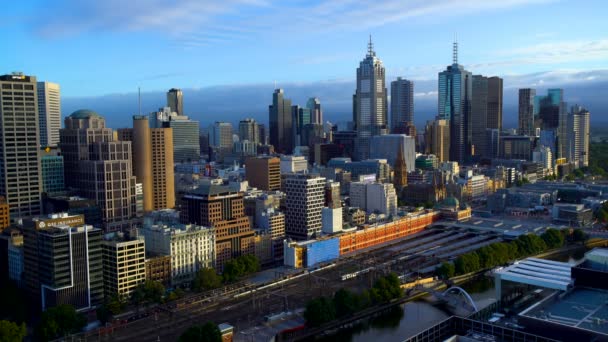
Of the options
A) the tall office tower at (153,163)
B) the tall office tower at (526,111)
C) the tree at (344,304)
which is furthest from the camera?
the tall office tower at (526,111)

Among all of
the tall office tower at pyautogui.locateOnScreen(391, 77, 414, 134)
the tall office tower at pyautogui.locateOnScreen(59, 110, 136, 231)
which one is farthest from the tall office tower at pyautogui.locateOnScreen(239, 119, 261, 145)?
the tall office tower at pyautogui.locateOnScreen(59, 110, 136, 231)

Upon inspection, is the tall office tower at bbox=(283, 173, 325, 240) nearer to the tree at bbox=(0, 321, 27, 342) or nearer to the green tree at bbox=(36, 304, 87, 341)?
the green tree at bbox=(36, 304, 87, 341)

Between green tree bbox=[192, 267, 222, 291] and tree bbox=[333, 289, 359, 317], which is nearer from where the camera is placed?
tree bbox=[333, 289, 359, 317]

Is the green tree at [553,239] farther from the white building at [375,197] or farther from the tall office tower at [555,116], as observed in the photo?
the tall office tower at [555,116]

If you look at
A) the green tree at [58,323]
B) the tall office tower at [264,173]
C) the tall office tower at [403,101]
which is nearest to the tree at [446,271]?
the green tree at [58,323]

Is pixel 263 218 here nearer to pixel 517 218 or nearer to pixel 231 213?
pixel 231 213

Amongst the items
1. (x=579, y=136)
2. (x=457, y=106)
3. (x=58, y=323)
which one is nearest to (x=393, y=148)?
(x=457, y=106)

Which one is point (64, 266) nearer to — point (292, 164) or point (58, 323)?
point (58, 323)
